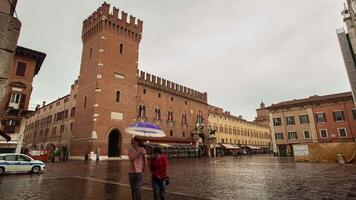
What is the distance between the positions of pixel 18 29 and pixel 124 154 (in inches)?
1127

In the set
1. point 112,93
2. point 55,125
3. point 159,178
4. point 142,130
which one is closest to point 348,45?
point 142,130

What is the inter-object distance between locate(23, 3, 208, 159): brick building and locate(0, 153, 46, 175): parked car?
39.0ft

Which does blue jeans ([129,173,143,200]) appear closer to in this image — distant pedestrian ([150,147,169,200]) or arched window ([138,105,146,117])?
distant pedestrian ([150,147,169,200])

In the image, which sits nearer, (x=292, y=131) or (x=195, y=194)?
(x=195, y=194)

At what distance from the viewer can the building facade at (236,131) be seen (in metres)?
51.8

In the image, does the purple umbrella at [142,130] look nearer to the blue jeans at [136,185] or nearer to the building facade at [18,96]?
the blue jeans at [136,185]

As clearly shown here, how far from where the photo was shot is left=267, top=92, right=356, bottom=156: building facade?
110 ft

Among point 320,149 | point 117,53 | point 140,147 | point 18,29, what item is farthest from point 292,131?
point 18,29

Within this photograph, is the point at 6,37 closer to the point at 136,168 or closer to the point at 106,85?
the point at 136,168

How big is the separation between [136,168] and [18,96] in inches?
908

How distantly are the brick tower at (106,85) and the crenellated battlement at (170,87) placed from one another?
2765 millimetres

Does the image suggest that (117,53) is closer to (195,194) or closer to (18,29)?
(195,194)

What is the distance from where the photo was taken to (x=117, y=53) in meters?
32.0

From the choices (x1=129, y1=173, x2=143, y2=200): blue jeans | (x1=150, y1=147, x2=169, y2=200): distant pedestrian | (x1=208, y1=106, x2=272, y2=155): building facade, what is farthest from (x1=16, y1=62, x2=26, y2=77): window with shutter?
(x1=208, y1=106, x2=272, y2=155): building facade
